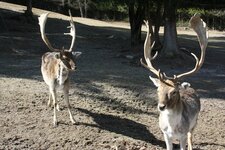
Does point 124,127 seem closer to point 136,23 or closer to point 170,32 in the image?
point 170,32

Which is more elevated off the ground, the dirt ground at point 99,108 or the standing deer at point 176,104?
the standing deer at point 176,104

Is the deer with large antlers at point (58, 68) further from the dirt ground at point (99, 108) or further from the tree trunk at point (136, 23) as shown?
the tree trunk at point (136, 23)

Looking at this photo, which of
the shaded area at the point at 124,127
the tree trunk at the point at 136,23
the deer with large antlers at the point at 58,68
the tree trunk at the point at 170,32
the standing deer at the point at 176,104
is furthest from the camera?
the tree trunk at the point at 136,23

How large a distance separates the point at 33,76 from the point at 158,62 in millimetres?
5581

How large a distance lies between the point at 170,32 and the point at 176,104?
440 inches

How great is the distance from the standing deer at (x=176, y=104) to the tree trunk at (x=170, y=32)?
9.32 meters

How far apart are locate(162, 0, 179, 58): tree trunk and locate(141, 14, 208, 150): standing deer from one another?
9.32 m

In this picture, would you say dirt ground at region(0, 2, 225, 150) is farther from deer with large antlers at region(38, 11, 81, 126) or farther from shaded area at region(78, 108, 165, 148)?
deer with large antlers at region(38, 11, 81, 126)

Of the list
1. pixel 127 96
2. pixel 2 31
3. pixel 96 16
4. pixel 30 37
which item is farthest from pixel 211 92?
pixel 96 16

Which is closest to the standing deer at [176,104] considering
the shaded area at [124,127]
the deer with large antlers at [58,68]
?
the shaded area at [124,127]

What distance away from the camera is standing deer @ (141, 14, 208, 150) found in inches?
289

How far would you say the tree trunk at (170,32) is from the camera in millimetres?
18109

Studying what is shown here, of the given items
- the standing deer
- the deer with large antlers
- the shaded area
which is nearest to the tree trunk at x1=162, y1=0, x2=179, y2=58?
the shaded area

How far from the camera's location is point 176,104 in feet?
25.1
